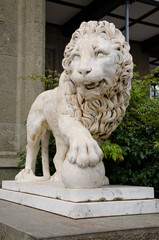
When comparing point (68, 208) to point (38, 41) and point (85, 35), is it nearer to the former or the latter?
point (85, 35)

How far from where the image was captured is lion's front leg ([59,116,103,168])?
6.96 feet

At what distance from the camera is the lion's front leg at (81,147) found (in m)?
2.12

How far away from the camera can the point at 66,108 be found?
253 centimetres

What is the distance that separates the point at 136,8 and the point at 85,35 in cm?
534

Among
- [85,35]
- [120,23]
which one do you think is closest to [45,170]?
[85,35]

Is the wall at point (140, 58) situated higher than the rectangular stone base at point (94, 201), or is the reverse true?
the wall at point (140, 58)

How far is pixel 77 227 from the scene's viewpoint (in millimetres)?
1772

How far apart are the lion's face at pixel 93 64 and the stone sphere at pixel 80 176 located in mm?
538

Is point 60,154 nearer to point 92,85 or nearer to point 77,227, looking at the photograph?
point 92,85

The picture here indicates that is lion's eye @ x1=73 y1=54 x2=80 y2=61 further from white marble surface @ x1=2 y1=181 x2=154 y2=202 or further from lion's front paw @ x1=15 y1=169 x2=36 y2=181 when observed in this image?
lion's front paw @ x1=15 y1=169 x2=36 y2=181

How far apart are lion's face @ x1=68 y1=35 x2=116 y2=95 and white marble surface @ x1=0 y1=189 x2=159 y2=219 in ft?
2.52

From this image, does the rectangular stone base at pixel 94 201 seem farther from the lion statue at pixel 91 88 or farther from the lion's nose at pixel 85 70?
the lion's nose at pixel 85 70

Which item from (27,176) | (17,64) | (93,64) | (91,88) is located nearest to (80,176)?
(91,88)

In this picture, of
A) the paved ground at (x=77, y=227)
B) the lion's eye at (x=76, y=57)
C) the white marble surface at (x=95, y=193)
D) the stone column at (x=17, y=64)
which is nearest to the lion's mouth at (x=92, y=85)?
the lion's eye at (x=76, y=57)
